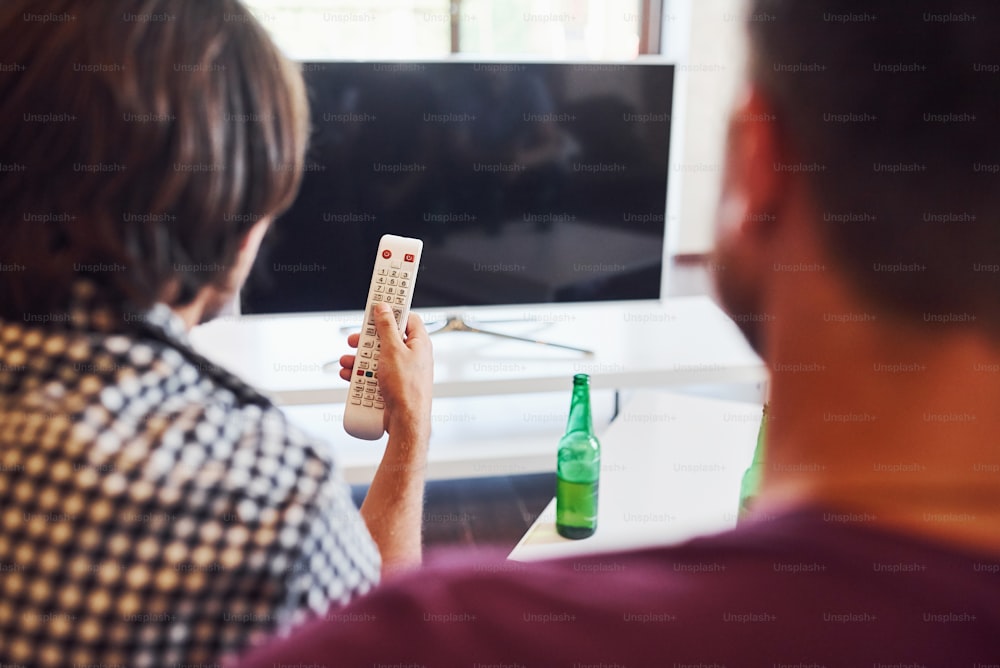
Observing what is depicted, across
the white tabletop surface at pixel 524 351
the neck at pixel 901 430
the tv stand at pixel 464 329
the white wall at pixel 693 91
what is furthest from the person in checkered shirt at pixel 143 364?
the white wall at pixel 693 91

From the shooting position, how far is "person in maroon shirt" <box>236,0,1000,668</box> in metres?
0.36

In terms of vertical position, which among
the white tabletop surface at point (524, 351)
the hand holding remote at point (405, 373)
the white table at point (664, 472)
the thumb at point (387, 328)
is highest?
the thumb at point (387, 328)

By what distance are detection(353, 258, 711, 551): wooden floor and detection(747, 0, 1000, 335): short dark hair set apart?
1.45 m

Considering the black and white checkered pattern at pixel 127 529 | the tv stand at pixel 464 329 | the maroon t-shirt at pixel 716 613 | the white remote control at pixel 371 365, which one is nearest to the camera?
the maroon t-shirt at pixel 716 613

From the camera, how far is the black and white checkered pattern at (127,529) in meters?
0.49

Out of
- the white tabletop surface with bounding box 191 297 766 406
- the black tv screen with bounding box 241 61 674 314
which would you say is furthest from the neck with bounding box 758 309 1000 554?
the black tv screen with bounding box 241 61 674 314

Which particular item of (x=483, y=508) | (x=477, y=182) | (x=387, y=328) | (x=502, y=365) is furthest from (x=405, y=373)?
(x=483, y=508)

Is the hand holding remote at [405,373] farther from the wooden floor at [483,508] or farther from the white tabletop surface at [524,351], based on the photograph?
the wooden floor at [483,508]

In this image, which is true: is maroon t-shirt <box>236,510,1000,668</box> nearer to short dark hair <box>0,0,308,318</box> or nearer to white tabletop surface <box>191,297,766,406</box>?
short dark hair <box>0,0,308,318</box>

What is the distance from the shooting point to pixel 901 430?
0.45m

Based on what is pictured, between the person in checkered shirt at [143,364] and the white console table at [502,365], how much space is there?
923 millimetres

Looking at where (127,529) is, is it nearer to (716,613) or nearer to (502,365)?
(716,613)

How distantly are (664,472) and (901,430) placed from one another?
0.98m

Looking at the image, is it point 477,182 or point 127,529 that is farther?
point 477,182
